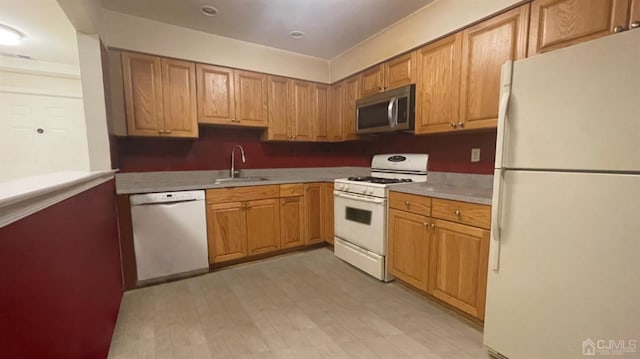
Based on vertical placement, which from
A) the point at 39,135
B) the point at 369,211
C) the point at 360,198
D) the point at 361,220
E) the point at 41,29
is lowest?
the point at 361,220

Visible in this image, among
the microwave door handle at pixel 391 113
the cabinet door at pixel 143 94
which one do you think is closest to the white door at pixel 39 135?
the cabinet door at pixel 143 94

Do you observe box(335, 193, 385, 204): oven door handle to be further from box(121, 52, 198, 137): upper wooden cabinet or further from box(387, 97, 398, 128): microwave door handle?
box(121, 52, 198, 137): upper wooden cabinet

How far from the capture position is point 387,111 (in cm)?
263

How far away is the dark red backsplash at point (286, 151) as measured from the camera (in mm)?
2398

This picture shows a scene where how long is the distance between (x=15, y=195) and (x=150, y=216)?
6.36 feet

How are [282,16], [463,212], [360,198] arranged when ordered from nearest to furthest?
[463,212] → [282,16] → [360,198]

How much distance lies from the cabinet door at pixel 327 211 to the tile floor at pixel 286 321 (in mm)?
713

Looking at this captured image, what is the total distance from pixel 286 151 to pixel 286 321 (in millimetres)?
2262

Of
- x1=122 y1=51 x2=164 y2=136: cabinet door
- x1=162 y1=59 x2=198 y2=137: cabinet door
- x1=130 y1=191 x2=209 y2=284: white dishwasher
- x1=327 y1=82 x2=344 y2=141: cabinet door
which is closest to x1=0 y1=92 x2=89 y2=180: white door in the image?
x1=122 y1=51 x2=164 y2=136: cabinet door

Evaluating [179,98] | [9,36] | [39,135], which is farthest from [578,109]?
[39,135]

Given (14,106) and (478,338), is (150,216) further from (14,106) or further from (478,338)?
(14,106)

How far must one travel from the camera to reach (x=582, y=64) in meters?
1.13

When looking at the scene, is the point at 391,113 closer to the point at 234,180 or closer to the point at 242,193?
the point at 242,193

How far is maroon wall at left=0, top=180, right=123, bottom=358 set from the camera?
2.07ft
